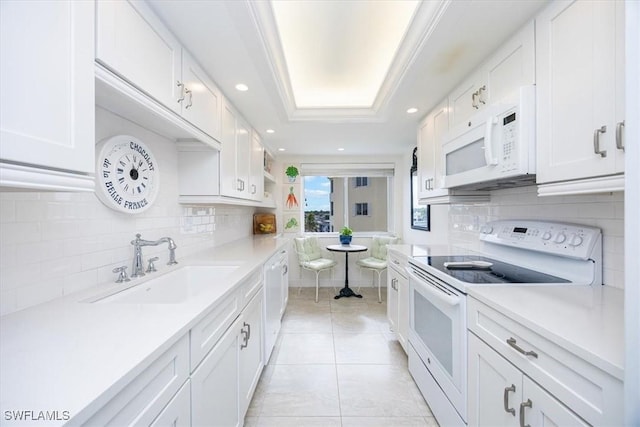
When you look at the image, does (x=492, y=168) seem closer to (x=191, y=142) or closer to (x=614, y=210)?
(x=614, y=210)

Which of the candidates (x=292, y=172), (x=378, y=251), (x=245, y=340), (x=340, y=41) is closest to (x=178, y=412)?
(x=245, y=340)

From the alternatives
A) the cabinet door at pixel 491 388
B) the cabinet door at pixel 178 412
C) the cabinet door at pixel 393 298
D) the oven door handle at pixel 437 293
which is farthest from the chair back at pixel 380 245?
the cabinet door at pixel 178 412

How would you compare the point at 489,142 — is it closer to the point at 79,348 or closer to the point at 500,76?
the point at 500,76

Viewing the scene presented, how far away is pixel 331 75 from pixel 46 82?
216 centimetres

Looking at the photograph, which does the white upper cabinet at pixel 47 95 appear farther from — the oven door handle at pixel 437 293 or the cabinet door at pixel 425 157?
the cabinet door at pixel 425 157

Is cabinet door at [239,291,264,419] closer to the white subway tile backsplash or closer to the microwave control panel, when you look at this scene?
the microwave control panel

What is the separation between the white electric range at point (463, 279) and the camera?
1.34 m

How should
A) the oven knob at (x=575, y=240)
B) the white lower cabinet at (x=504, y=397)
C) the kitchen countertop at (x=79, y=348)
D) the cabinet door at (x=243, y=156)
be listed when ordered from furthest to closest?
the cabinet door at (x=243, y=156) < the oven knob at (x=575, y=240) < the white lower cabinet at (x=504, y=397) < the kitchen countertop at (x=79, y=348)

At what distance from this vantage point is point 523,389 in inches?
37.8

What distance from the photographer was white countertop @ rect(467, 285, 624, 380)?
0.72 m

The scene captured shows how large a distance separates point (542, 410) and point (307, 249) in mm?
3424

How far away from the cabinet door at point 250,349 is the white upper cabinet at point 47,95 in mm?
1080

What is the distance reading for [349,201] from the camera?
477cm

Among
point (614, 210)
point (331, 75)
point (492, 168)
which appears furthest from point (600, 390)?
point (331, 75)
